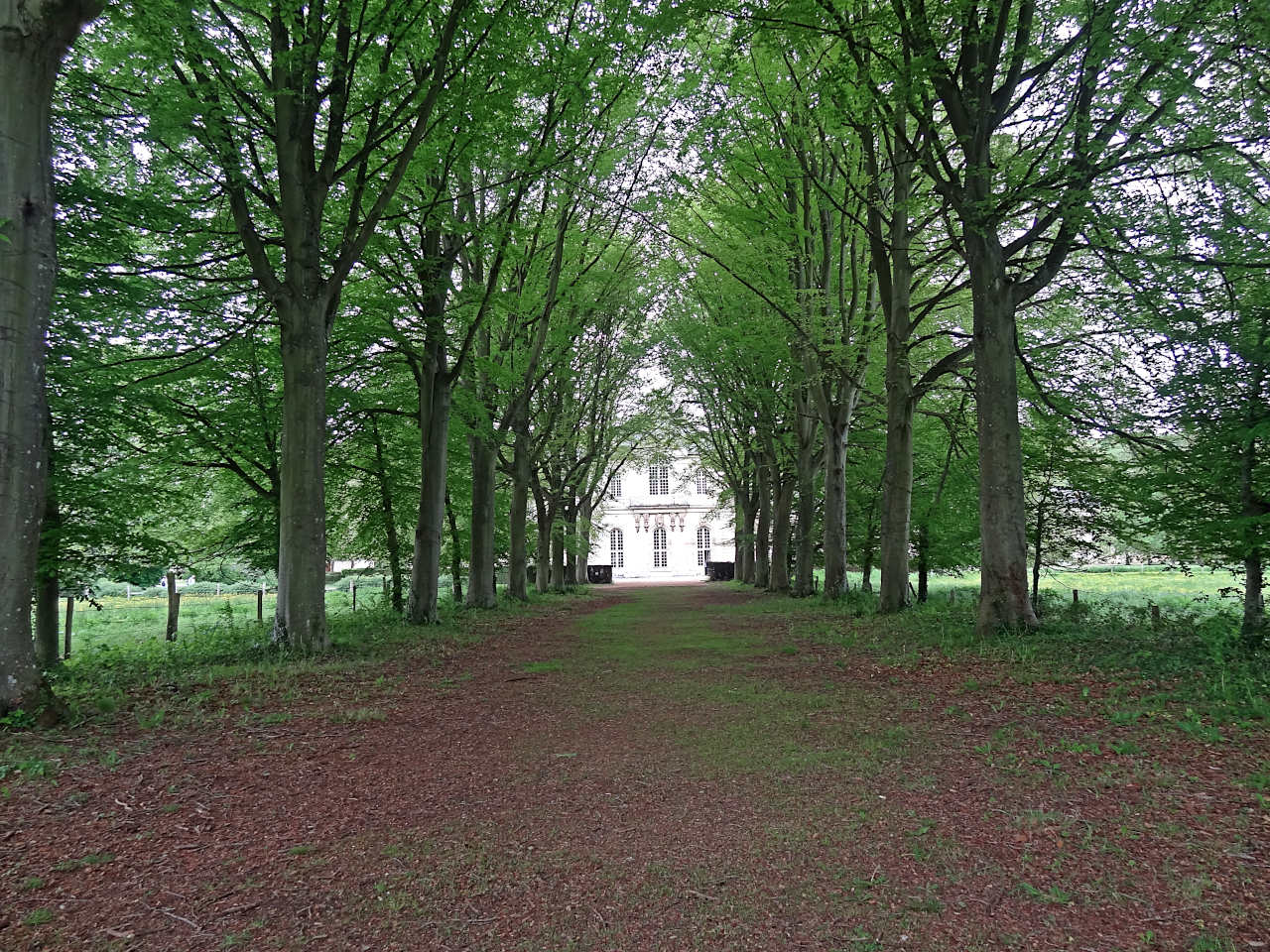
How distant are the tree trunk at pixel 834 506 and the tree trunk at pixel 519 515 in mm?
8604

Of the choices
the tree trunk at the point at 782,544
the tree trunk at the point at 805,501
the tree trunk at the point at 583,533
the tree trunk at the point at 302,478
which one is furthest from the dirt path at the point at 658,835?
the tree trunk at the point at 583,533

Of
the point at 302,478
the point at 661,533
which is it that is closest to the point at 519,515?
the point at 302,478

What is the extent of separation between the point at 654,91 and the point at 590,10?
1.99 m

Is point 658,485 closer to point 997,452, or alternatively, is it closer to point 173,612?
point 173,612

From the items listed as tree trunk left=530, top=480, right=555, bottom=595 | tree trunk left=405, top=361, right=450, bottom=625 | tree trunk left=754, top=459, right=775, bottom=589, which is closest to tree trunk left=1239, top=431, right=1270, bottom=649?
tree trunk left=405, top=361, right=450, bottom=625

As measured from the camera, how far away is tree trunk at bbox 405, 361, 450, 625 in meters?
13.2

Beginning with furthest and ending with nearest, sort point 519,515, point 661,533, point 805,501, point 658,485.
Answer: point 658,485 → point 661,533 → point 519,515 → point 805,501

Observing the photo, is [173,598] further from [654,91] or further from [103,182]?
[654,91]

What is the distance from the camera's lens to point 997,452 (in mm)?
8938

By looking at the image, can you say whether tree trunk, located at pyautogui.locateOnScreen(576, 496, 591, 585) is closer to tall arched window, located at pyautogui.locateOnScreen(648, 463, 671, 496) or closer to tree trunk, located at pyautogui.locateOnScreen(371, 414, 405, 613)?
tree trunk, located at pyautogui.locateOnScreen(371, 414, 405, 613)

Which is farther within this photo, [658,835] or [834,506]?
[834,506]

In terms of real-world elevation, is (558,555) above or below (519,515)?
below

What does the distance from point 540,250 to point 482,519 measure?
21.7ft

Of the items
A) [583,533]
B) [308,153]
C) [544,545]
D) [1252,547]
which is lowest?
[544,545]
